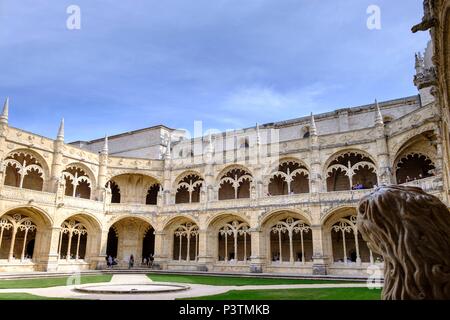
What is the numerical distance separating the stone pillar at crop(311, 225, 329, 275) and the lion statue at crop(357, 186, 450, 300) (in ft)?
66.6

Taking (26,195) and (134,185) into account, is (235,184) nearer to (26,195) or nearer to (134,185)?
(134,185)

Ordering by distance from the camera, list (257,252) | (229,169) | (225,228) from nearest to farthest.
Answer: (257,252) → (225,228) → (229,169)

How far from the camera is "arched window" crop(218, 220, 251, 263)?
27141 millimetres

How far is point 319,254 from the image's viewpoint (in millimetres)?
22969

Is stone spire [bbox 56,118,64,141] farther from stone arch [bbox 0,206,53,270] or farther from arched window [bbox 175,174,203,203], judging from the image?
arched window [bbox 175,174,203,203]

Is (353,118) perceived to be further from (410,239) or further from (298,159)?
(410,239)

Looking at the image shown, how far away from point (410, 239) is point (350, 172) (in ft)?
71.7

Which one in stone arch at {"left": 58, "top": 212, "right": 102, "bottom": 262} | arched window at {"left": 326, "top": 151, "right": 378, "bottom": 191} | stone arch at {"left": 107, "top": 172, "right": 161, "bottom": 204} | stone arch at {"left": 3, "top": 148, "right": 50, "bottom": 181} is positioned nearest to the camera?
arched window at {"left": 326, "top": 151, "right": 378, "bottom": 191}

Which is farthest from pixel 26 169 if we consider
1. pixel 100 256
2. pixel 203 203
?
pixel 203 203

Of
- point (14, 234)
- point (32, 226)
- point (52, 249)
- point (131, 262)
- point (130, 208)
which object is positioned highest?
point (130, 208)

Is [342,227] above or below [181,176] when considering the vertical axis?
below

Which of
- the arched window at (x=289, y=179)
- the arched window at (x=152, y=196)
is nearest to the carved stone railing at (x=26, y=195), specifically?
the arched window at (x=152, y=196)

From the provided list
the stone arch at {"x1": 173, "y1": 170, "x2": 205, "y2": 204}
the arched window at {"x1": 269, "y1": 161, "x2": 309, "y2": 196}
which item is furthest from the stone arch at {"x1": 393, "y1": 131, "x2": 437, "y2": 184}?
the stone arch at {"x1": 173, "y1": 170, "x2": 205, "y2": 204}

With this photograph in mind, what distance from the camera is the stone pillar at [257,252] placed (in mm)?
24703
